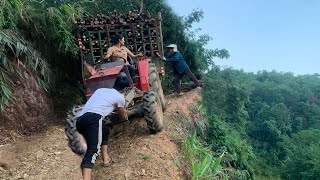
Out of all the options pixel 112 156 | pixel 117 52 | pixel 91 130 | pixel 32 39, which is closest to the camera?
pixel 91 130

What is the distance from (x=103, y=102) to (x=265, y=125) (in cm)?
2954

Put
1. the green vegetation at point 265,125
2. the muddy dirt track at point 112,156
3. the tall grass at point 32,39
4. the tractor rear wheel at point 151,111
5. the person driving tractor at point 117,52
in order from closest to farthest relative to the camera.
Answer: the muddy dirt track at point 112,156
the tractor rear wheel at point 151,111
the tall grass at point 32,39
the person driving tractor at point 117,52
the green vegetation at point 265,125

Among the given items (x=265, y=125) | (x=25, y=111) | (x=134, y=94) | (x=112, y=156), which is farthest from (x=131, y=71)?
(x=265, y=125)

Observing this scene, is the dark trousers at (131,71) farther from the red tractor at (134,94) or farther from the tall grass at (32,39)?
the tall grass at (32,39)

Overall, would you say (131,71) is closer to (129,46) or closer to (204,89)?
(129,46)

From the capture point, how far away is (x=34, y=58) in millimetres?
7246

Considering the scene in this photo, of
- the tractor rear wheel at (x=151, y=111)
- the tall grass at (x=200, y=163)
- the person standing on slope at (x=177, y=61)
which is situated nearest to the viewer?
the tall grass at (x=200, y=163)

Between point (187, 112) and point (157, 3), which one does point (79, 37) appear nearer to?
point (187, 112)

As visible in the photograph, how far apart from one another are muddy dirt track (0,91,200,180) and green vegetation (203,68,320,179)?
431cm

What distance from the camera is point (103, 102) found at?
434 cm

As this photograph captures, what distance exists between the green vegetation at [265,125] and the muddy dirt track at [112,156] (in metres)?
4.31

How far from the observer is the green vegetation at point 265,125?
1180 centimetres

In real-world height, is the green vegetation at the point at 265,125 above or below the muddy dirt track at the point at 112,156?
below

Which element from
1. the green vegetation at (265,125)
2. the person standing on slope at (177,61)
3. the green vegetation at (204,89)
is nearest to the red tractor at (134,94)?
the green vegetation at (204,89)
